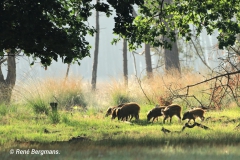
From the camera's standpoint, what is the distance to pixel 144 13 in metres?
12.8

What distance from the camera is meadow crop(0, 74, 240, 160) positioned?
7.86 meters

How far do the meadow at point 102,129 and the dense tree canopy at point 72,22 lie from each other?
1897 millimetres

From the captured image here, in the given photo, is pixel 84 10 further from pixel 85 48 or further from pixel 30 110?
pixel 30 110

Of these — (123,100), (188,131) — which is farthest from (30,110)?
(188,131)

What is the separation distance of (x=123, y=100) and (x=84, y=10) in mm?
10423

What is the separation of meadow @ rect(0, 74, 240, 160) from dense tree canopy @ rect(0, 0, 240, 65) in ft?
6.22

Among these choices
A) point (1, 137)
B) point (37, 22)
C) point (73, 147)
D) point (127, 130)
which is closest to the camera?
point (73, 147)

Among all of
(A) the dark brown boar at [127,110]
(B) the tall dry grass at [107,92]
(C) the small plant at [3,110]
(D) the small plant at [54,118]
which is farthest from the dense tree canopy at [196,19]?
(B) the tall dry grass at [107,92]

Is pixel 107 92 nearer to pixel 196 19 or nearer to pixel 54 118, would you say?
pixel 54 118

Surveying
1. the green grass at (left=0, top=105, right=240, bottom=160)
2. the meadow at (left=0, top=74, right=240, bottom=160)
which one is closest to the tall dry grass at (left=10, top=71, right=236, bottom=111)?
the meadow at (left=0, top=74, right=240, bottom=160)

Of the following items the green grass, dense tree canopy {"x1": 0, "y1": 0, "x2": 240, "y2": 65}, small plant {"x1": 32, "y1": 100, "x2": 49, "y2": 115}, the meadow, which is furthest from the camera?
small plant {"x1": 32, "y1": 100, "x2": 49, "y2": 115}

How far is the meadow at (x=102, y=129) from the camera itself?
786 centimetres

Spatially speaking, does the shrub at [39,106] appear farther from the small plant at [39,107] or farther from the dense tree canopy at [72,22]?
the dense tree canopy at [72,22]

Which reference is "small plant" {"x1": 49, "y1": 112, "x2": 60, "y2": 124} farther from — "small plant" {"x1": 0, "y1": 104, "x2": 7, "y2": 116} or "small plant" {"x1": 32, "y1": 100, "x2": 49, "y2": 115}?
"small plant" {"x1": 0, "y1": 104, "x2": 7, "y2": 116}
